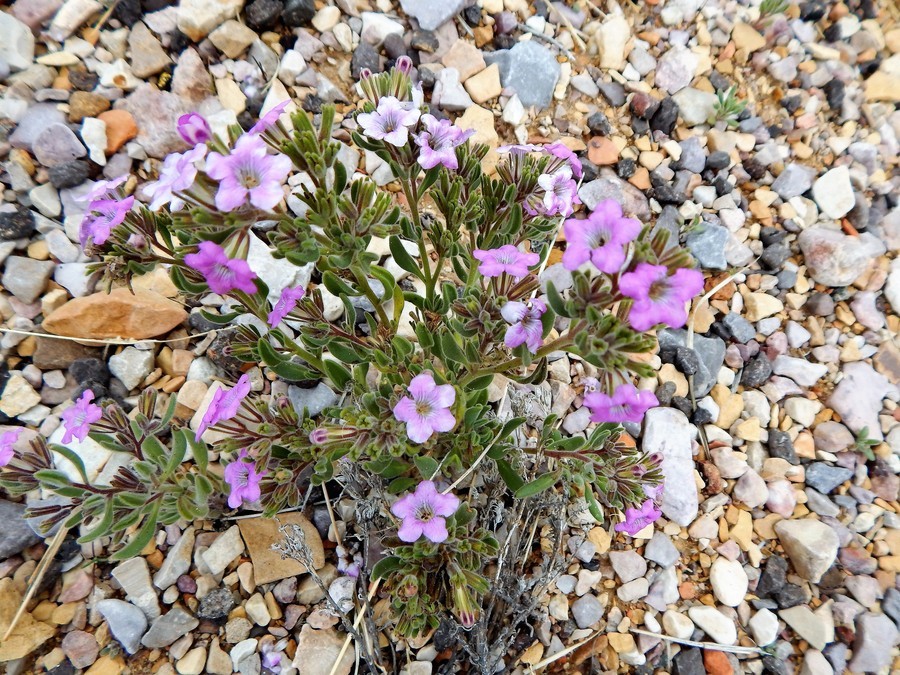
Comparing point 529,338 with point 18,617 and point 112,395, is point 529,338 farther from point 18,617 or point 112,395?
point 18,617

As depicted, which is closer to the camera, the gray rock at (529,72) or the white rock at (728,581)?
the white rock at (728,581)

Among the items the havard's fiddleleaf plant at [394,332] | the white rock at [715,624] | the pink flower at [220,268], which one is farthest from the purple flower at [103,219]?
the white rock at [715,624]

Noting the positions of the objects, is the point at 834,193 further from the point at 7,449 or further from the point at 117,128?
the point at 7,449

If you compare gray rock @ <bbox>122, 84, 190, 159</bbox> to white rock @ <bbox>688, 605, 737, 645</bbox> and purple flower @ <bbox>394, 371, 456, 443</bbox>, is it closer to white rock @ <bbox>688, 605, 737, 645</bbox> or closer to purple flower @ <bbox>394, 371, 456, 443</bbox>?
purple flower @ <bbox>394, 371, 456, 443</bbox>

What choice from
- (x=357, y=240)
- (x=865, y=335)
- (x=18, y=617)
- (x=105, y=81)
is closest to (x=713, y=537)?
(x=865, y=335)

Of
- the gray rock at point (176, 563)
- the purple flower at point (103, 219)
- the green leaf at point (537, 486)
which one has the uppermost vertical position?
the purple flower at point (103, 219)

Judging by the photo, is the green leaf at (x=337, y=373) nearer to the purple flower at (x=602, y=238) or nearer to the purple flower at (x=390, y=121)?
the purple flower at (x=390, y=121)

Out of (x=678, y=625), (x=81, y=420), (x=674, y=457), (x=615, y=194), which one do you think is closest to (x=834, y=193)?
(x=615, y=194)
